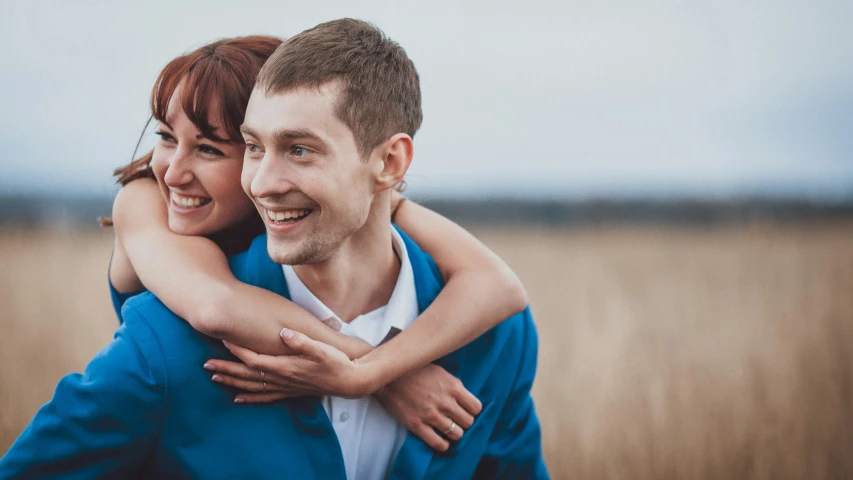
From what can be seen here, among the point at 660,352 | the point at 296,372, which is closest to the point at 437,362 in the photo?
the point at 296,372

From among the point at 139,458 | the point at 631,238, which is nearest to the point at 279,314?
the point at 139,458

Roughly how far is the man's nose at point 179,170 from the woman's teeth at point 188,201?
53mm

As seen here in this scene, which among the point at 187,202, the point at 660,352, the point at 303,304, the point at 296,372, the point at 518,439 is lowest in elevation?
the point at 660,352

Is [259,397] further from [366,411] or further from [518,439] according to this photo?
[518,439]

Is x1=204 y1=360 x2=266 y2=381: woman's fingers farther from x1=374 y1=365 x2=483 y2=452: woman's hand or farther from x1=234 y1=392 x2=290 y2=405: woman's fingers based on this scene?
x1=374 y1=365 x2=483 y2=452: woman's hand

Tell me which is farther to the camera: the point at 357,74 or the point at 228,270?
the point at 228,270

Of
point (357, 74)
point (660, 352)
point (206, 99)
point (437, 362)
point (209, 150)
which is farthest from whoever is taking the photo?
point (660, 352)

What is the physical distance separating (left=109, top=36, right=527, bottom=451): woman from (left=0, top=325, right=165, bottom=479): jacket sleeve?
20 centimetres

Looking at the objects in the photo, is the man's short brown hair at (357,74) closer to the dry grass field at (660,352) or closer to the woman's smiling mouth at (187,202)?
the woman's smiling mouth at (187,202)

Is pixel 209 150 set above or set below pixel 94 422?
above

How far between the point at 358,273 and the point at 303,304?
207mm

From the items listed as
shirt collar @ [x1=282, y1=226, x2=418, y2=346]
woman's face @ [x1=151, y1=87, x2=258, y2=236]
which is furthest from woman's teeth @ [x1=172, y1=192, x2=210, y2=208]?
shirt collar @ [x1=282, y1=226, x2=418, y2=346]

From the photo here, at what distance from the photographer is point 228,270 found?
Result: 2.44 metres

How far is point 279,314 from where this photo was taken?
2.28 metres
